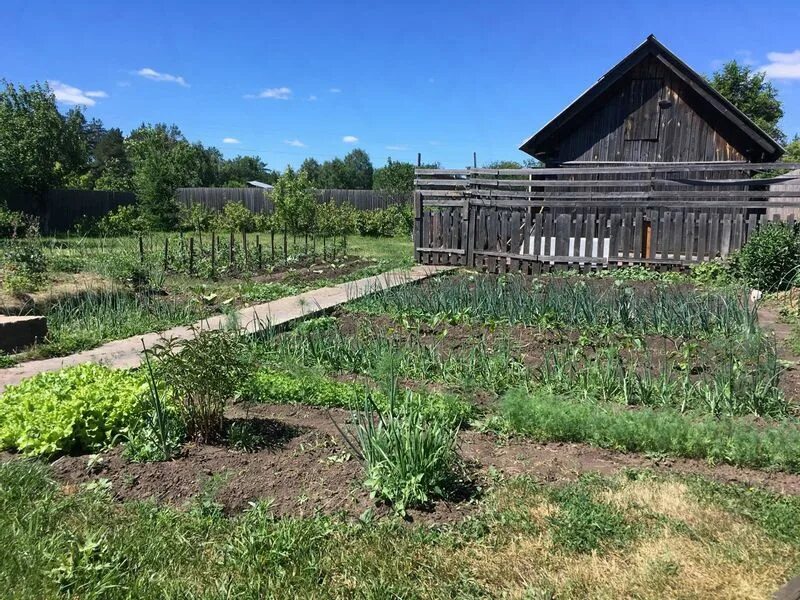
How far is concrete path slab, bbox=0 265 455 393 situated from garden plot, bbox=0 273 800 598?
97 centimetres

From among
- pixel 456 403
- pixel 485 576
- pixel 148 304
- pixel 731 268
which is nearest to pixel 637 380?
pixel 456 403

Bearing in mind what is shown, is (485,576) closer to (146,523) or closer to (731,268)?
(146,523)

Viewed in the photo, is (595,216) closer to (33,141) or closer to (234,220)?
(234,220)

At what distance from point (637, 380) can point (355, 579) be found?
2.86 meters

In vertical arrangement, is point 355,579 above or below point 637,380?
below

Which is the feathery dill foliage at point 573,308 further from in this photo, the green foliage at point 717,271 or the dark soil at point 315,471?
the green foliage at point 717,271

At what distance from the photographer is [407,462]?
125 inches

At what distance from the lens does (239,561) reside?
269 cm

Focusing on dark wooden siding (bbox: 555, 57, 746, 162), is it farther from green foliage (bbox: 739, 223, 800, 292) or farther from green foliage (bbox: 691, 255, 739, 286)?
green foliage (bbox: 739, 223, 800, 292)

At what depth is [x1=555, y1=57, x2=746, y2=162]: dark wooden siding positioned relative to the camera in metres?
14.6

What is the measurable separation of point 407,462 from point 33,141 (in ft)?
91.7

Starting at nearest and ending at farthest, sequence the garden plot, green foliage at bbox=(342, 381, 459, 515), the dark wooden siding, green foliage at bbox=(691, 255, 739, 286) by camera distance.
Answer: the garden plot → green foliage at bbox=(342, 381, 459, 515) → green foliage at bbox=(691, 255, 739, 286) → the dark wooden siding

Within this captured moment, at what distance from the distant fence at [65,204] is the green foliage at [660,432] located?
2630cm

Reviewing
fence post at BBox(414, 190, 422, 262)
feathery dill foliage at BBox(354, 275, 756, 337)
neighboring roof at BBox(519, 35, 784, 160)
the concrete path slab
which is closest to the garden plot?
feathery dill foliage at BBox(354, 275, 756, 337)
